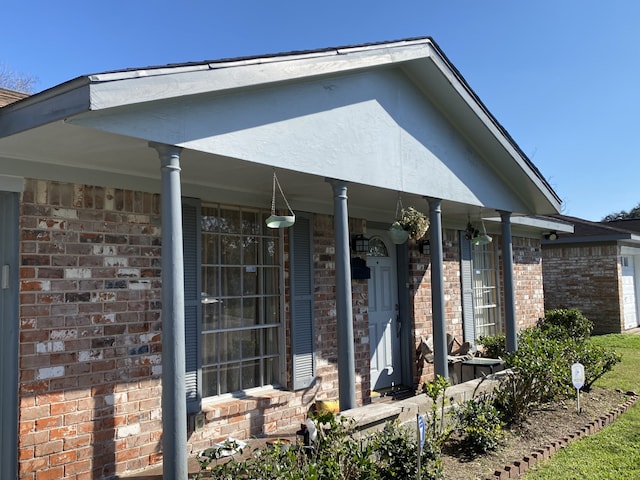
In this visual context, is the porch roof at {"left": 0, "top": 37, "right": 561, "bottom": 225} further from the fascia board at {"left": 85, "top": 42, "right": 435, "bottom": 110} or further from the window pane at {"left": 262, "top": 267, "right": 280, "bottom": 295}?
the window pane at {"left": 262, "top": 267, "right": 280, "bottom": 295}

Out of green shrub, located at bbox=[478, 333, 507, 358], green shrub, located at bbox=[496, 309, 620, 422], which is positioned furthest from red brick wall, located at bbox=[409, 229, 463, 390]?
green shrub, located at bbox=[496, 309, 620, 422]

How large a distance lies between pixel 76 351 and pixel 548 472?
13.9 feet

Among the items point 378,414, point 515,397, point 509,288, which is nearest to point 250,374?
point 378,414

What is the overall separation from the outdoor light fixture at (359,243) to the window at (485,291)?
3373 mm

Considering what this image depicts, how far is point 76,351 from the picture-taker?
14.0ft

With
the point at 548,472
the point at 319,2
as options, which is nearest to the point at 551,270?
the point at 319,2

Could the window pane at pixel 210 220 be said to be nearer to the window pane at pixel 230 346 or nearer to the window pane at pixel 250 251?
the window pane at pixel 250 251

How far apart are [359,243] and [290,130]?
2927mm

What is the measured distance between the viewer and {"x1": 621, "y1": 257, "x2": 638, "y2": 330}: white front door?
1652 cm

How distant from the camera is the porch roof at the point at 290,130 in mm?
3375

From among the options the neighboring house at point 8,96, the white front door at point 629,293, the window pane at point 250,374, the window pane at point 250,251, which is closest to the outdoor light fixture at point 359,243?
the window pane at point 250,251

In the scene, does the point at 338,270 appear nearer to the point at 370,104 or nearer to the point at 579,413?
the point at 370,104

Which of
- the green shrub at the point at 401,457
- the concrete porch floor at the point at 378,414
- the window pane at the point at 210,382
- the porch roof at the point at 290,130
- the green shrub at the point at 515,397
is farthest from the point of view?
the green shrub at the point at 515,397

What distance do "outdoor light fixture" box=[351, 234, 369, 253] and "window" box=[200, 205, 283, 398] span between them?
136cm
